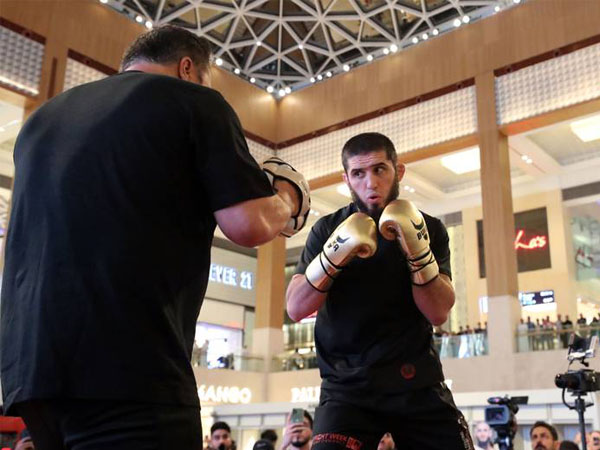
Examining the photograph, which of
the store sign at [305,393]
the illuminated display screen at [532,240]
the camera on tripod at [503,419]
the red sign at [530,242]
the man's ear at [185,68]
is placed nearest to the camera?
the man's ear at [185,68]

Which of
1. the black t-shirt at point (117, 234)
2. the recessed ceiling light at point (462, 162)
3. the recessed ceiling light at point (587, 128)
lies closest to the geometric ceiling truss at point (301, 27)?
the recessed ceiling light at point (462, 162)

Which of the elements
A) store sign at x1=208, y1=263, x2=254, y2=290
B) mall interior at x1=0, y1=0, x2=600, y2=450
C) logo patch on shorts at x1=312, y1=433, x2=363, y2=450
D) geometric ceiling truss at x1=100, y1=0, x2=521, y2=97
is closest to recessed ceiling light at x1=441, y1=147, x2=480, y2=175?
mall interior at x1=0, y1=0, x2=600, y2=450

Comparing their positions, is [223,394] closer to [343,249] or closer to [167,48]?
[343,249]

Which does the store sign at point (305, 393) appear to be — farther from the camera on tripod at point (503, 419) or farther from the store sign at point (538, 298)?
the camera on tripod at point (503, 419)

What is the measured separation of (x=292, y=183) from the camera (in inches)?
68.3

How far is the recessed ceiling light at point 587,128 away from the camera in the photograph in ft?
62.8

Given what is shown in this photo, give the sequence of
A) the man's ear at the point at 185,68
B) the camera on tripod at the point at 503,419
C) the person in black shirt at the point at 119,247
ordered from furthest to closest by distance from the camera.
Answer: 1. the camera on tripod at the point at 503,419
2. the man's ear at the point at 185,68
3. the person in black shirt at the point at 119,247

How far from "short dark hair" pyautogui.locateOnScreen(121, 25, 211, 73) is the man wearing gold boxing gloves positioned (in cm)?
94

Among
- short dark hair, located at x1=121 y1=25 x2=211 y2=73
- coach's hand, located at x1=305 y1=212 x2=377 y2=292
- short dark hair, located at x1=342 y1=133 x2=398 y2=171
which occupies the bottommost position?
coach's hand, located at x1=305 y1=212 x2=377 y2=292

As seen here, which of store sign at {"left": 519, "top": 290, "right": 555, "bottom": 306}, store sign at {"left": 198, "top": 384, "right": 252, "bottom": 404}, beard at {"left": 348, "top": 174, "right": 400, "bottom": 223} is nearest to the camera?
beard at {"left": 348, "top": 174, "right": 400, "bottom": 223}

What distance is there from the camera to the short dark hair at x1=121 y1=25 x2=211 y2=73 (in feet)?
5.49

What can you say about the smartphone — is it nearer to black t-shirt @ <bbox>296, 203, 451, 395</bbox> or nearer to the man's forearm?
black t-shirt @ <bbox>296, 203, 451, 395</bbox>

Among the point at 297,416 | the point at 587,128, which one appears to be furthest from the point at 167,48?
the point at 587,128

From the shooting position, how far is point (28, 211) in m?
1.44
